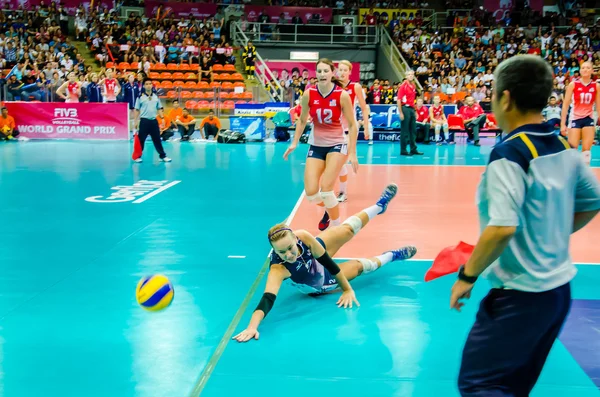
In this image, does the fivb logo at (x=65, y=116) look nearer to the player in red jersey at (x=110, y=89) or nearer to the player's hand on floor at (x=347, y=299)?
the player in red jersey at (x=110, y=89)

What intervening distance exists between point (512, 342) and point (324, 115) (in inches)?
224

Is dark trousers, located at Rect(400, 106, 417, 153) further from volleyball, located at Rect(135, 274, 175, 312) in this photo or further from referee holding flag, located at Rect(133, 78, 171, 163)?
volleyball, located at Rect(135, 274, 175, 312)

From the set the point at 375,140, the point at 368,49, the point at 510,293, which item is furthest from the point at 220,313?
the point at 368,49

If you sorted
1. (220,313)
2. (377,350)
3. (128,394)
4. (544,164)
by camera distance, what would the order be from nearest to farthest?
(544,164)
(128,394)
(377,350)
(220,313)

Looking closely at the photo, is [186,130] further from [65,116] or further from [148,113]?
[148,113]

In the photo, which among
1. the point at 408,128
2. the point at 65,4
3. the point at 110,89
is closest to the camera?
the point at 408,128

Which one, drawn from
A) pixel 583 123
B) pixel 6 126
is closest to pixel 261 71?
pixel 6 126

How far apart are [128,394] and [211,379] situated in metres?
0.49

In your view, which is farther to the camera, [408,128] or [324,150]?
[408,128]

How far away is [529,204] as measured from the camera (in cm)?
240

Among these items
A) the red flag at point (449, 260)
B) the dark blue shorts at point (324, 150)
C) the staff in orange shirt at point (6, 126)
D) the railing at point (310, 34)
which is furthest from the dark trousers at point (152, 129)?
the railing at point (310, 34)

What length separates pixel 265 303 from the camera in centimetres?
469

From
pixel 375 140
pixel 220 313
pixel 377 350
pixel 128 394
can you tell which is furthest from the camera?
pixel 375 140

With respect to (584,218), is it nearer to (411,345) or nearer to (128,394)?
(411,345)
